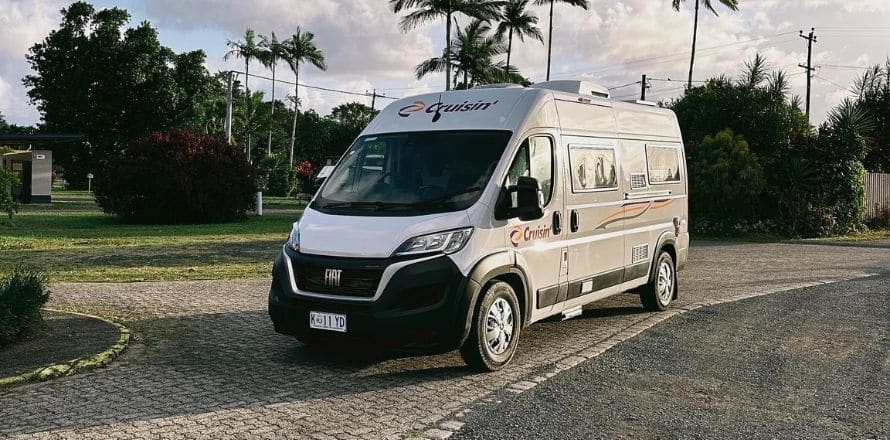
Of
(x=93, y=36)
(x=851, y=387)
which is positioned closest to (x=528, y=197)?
(x=851, y=387)

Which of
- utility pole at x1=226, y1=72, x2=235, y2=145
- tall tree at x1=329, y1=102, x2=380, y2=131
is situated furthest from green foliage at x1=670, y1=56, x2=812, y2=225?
tall tree at x1=329, y1=102, x2=380, y2=131

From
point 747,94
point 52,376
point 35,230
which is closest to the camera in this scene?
point 52,376

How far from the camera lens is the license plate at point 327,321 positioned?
20.8 feet

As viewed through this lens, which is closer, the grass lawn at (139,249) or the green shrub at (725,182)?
the grass lawn at (139,249)

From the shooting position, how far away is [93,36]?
4125cm

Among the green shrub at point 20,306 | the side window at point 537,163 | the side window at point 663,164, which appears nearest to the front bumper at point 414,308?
the side window at point 537,163

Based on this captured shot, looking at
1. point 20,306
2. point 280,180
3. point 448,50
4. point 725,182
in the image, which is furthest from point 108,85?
point 20,306

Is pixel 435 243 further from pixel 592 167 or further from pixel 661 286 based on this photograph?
pixel 661 286

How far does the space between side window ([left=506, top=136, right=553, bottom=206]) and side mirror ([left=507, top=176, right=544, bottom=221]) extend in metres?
0.28

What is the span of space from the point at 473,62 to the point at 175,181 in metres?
21.5

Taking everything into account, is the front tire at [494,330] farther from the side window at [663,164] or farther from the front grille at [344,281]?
the side window at [663,164]

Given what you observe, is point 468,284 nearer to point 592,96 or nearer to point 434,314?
point 434,314

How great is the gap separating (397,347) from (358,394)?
51 centimetres

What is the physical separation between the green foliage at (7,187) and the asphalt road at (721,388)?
7.92m
